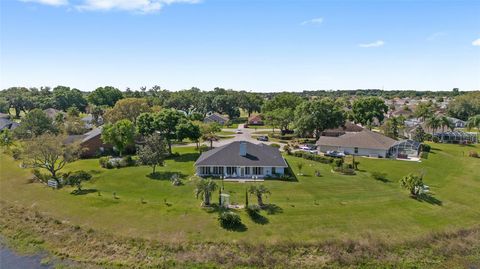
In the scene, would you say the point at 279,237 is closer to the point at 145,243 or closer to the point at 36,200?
the point at 145,243

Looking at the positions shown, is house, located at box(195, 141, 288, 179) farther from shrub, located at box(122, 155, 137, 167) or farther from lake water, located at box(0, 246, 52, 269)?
lake water, located at box(0, 246, 52, 269)

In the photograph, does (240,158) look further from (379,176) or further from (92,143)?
(92,143)

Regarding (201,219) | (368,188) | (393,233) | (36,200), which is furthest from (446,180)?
(36,200)

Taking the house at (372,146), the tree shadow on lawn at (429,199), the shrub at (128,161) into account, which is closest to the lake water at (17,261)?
the shrub at (128,161)

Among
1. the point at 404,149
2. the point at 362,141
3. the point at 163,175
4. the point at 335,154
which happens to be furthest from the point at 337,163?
the point at 163,175

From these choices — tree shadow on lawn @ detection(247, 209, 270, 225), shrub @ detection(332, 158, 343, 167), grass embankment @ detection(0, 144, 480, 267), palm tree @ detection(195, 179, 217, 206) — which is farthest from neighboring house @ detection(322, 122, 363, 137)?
palm tree @ detection(195, 179, 217, 206)

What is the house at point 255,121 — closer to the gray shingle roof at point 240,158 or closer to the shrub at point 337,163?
the shrub at point 337,163
